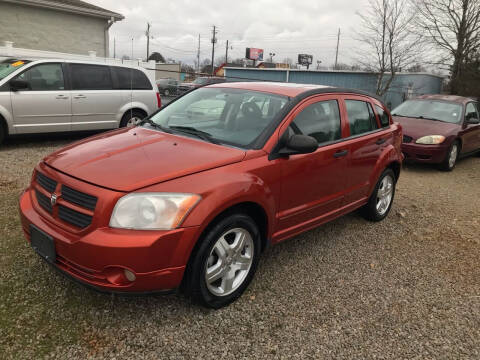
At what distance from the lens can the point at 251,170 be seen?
9.45 feet

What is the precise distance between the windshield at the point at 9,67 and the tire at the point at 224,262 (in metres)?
6.23

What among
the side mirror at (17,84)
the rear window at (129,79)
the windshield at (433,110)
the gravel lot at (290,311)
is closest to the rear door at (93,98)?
the rear window at (129,79)

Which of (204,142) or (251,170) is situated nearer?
(251,170)

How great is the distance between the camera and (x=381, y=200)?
4.95m

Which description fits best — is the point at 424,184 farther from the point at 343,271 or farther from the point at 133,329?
the point at 133,329

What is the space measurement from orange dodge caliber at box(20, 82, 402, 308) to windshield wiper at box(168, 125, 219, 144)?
0.04 ft

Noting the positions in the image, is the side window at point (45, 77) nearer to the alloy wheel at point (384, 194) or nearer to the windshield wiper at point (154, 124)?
the windshield wiper at point (154, 124)

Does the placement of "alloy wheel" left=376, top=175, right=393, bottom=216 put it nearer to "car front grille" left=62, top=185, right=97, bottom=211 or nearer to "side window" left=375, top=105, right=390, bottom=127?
"side window" left=375, top=105, right=390, bottom=127

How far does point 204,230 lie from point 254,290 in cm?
93

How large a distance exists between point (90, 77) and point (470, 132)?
28.2ft

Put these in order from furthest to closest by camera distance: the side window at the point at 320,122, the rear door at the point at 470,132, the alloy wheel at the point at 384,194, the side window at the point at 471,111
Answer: the side window at the point at 471,111
the rear door at the point at 470,132
the alloy wheel at the point at 384,194
the side window at the point at 320,122

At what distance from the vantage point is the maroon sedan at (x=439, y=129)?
26.5 ft

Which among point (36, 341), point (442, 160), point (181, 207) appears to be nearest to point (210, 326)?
point (181, 207)

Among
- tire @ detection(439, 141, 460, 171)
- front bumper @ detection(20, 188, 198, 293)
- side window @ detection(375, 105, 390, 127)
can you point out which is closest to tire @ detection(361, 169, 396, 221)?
side window @ detection(375, 105, 390, 127)
